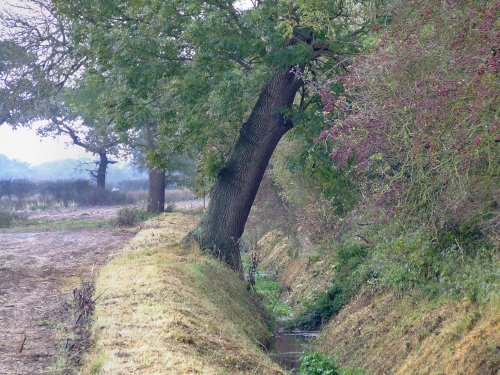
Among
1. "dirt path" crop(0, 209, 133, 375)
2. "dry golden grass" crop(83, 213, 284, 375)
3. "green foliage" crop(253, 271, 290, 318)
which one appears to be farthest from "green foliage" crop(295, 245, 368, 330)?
"dirt path" crop(0, 209, 133, 375)

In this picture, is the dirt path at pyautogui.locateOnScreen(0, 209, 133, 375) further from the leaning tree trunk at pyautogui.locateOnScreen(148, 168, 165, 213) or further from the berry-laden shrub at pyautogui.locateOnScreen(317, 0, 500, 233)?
the leaning tree trunk at pyautogui.locateOnScreen(148, 168, 165, 213)

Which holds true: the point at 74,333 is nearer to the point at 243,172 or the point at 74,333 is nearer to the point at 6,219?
the point at 243,172

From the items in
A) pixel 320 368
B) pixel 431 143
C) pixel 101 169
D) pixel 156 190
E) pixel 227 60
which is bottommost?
pixel 320 368

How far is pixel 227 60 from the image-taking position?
68.9ft

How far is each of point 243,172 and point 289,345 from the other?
17.2 feet

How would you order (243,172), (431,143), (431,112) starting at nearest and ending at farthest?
1. (431,143)
2. (431,112)
3. (243,172)

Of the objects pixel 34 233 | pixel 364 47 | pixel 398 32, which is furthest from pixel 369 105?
pixel 34 233

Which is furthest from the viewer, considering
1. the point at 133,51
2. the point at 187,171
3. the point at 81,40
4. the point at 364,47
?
the point at 187,171

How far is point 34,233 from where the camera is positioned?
35906 mm

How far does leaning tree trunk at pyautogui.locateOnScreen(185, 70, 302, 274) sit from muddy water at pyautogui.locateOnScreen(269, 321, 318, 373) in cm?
254

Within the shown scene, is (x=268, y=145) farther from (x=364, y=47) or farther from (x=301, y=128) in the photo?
(x=364, y=47)

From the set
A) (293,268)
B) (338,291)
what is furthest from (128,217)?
(338,291)

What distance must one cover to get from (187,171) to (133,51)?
26020 millimetres

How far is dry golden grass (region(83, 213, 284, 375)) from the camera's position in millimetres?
11578
